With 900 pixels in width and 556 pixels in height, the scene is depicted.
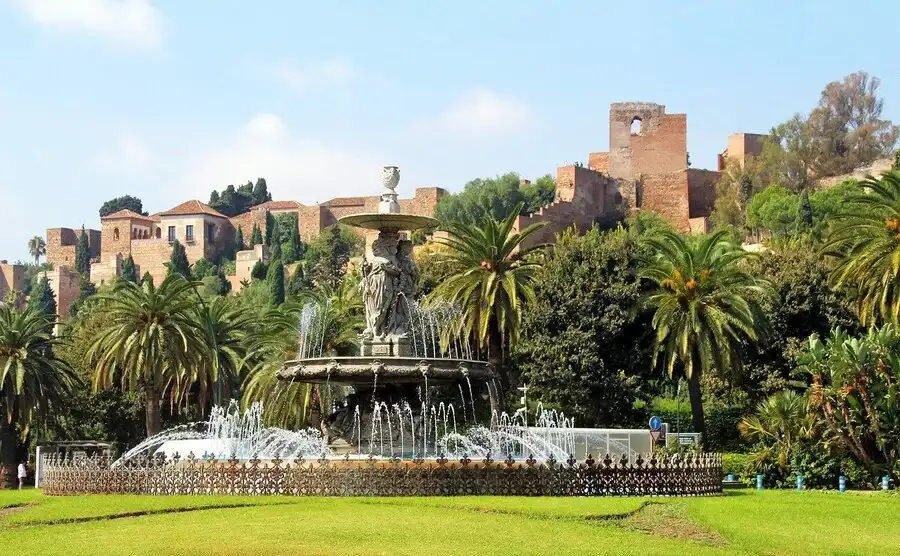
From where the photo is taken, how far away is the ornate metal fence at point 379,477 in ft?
76.5

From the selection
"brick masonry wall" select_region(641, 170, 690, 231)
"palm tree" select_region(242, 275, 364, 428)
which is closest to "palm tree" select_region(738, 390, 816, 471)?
"palm tree" select_region(242, 275, 364, 428)

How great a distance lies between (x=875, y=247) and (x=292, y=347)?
57.5 feet

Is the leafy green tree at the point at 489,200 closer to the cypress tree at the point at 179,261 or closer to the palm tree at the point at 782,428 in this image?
the cypress tree at the point at 179,261

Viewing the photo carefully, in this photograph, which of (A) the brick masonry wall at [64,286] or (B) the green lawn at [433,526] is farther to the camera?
(A) the brick masonry wall at [64,286]

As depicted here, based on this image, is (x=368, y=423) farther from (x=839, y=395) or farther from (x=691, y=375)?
(x=691, y=375)

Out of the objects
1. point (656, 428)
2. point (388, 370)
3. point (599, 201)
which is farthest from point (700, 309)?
point (599, 201)

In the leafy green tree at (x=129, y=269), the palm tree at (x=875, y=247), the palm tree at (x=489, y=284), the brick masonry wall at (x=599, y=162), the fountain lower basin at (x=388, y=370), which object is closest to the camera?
the fountain lower basin at (x=388, y=370)

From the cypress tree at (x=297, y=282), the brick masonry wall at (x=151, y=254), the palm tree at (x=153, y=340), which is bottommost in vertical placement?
the palm tree at (x=153, y=340)

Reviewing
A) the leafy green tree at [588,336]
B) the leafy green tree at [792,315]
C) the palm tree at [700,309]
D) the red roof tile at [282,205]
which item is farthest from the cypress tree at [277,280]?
the palm tree at [700,309]

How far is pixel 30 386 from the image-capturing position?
44156 mm

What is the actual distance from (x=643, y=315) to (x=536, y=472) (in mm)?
25868

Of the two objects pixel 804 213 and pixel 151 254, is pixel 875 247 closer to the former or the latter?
pixel 804 213

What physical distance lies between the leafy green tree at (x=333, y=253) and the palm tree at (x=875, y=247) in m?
50.2

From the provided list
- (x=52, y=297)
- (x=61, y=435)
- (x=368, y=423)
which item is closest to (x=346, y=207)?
(x=52, y=297)
